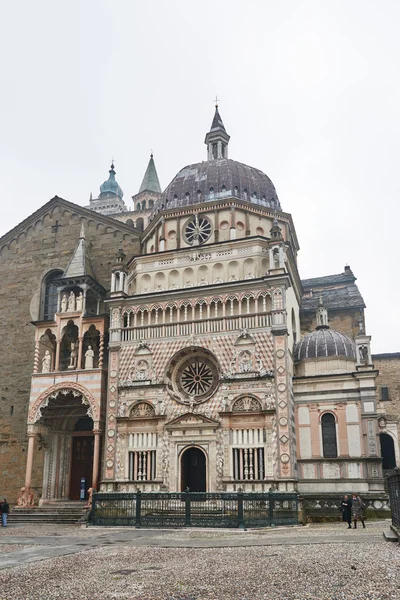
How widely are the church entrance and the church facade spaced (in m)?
0.09

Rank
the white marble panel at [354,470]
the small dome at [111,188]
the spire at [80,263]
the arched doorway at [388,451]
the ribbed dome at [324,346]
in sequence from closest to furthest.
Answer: the white marble panel at [354,470], the ribbed dome at [324,346], the spire at [80,263], the arched doorway at [388,451], the small dome at [111,188]

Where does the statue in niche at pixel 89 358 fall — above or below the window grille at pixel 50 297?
below

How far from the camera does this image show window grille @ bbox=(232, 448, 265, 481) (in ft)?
90.7

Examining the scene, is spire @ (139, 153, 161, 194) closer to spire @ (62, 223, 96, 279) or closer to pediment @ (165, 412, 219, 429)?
spire @ (62, 223, 96, 279)

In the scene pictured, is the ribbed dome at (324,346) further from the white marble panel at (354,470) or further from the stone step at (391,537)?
the stone step at (391,537)

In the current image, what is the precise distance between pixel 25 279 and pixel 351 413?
23179 millimetres

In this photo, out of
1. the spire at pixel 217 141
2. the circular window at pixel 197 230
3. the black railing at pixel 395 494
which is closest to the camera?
the black railing at pixel 395 494

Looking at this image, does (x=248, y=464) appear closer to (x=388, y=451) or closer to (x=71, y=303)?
(x=71, y=303)

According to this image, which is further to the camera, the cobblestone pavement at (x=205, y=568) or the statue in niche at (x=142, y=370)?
the statue in niche at (x=142, y=370)

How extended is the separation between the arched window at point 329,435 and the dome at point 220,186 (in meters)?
15.1

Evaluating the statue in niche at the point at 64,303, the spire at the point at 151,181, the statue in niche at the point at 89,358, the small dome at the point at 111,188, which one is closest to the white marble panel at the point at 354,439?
the statue in niche at the point at 89,358

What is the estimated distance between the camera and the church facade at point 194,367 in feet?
93.6

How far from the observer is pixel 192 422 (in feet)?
96.3

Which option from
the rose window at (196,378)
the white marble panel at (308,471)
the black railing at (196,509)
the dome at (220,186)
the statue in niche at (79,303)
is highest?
the dome at (220,186)
